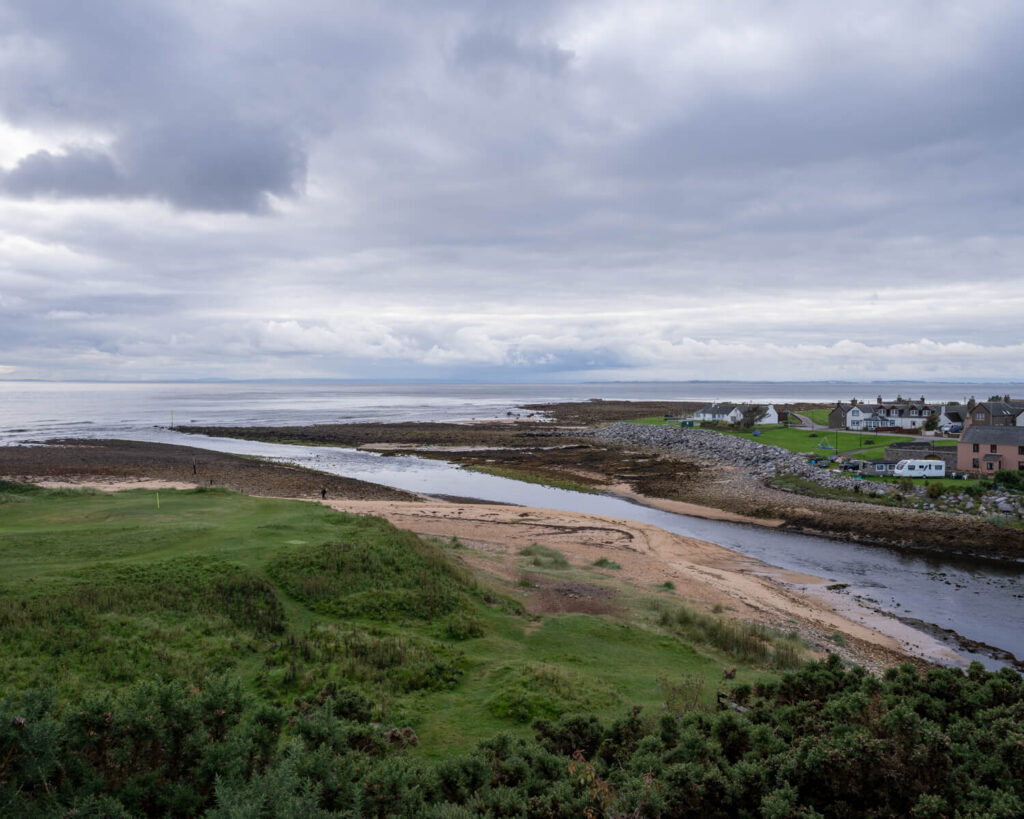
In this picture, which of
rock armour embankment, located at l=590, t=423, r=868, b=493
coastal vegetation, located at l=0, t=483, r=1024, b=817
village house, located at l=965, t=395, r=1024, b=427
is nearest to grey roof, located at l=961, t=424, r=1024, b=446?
rock armour embankment, located at l=590, t=423, r=868, b=493

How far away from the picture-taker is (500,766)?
7.98 meters

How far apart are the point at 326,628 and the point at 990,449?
49.1 m

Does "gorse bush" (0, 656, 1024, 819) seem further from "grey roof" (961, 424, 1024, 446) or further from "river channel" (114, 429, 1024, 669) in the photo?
"grey roof" (961, 424, 1024, 446)

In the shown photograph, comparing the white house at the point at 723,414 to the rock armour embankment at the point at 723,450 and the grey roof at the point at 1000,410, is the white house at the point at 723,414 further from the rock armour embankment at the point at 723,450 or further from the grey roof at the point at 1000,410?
the grey roof at the point at 1000,410

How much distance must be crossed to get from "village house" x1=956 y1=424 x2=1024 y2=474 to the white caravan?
6.10 ft

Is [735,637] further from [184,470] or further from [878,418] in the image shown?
[878,418]

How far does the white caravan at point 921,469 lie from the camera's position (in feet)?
149

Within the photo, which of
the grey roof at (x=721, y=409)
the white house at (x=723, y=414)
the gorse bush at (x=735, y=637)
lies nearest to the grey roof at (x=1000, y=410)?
the white house at (x=723, y=414)

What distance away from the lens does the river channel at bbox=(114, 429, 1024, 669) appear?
71.8ft

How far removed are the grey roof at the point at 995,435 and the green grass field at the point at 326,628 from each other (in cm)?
3690

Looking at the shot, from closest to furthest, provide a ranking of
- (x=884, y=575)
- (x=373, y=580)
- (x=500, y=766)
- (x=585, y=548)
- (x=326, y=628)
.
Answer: (x=500, y=766) < (x=326, y=628) < (x=373, y=580) < (x=884, y=575) < (x=585, y=548)

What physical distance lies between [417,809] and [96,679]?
761 centimetres

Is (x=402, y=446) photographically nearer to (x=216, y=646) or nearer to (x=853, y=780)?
(x=216, y=646)

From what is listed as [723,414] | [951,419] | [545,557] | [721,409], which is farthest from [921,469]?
[721,409]
